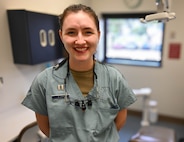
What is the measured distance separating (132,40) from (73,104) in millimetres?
2463

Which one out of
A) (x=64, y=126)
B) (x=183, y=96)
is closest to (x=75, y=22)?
(x=64, y=126)

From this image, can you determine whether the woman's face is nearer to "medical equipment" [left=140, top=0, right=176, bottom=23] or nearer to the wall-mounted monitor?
"medical equipment" [left=140, top=0, right=176, bottom=23]

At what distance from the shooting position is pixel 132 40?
3.04 m

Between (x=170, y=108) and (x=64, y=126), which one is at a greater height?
(x=64, y=126)

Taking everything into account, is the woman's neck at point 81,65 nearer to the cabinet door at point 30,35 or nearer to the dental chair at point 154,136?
the cabinet door at point 30,35

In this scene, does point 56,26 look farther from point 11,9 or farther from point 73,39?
point 73,39

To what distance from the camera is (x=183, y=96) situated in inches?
108

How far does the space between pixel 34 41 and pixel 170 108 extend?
7.60 ft

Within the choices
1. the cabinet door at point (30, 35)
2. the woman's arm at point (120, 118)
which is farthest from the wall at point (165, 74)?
the woman's arm at point (120, 118)

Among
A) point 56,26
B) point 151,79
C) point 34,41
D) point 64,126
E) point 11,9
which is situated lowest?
point 151,79

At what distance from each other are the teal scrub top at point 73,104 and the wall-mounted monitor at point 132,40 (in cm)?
220

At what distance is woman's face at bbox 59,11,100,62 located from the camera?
2.43ft

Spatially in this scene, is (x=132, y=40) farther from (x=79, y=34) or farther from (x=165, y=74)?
(x=79, y=34)

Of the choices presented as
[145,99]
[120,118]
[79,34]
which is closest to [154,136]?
[145,99]
